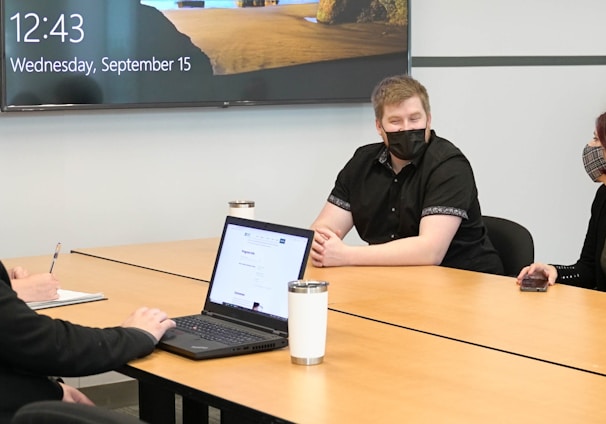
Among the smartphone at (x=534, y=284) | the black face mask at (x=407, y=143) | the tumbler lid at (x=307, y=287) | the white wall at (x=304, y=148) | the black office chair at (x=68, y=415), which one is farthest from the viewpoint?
the white wall at (x=304, y=148)

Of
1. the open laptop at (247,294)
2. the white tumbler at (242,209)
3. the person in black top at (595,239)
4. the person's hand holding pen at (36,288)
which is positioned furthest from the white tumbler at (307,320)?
the white tumbler at (242,209)

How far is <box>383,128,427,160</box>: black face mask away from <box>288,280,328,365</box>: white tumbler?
5.21 ft

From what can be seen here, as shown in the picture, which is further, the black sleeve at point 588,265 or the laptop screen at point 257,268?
the black sleeve at point 588,265

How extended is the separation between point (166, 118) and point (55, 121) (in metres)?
0.51

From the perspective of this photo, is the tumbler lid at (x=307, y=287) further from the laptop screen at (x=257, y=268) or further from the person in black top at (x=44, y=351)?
the person in black top at (x=44, y=351)

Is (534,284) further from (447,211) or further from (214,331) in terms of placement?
(214,331)

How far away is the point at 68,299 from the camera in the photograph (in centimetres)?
287

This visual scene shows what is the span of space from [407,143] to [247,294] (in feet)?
4.49

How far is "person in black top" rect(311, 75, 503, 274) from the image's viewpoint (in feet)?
11.5

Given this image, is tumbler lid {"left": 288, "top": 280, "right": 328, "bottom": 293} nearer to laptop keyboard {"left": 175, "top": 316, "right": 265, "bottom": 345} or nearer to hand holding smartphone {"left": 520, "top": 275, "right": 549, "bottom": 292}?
laptop keyboard {"left": 175, "top": 316, "right": 265, "bottom": 345}

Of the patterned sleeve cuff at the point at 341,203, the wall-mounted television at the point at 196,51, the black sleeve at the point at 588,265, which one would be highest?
Result: the wall-mounted television at the point at 196,51

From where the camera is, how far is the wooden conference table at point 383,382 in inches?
74.0

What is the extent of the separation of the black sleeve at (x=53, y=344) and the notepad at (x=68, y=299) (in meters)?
0.60

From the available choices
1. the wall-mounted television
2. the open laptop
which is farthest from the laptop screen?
the wall-mounted television
